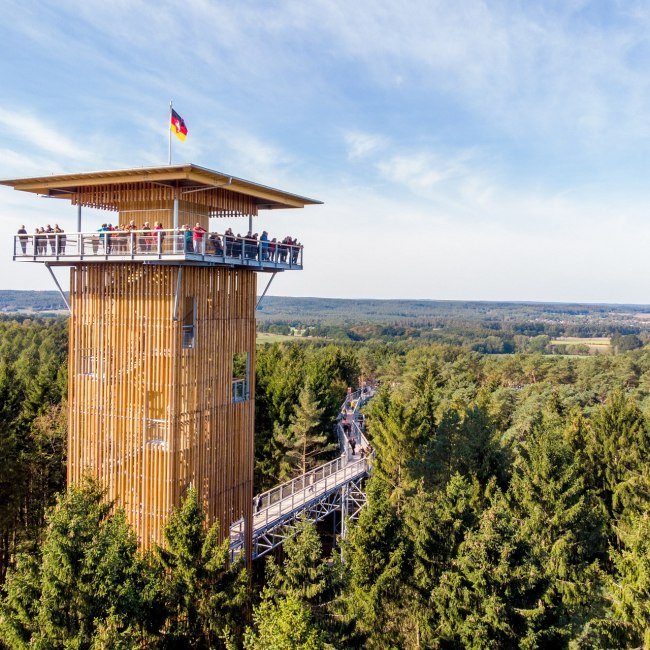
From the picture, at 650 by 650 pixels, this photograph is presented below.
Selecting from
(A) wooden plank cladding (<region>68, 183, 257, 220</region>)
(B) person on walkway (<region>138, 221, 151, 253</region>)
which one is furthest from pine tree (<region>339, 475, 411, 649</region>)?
(A) wooden plank cladding (<region>68, 183, 257, 220</region>)

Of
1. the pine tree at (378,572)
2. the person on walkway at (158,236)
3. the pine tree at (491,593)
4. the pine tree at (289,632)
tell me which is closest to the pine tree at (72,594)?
the pine tree at (289,632)

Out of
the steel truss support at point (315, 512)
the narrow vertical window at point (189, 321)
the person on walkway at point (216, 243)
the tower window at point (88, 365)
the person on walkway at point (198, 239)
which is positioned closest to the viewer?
the person on walkway at point (198, 239)

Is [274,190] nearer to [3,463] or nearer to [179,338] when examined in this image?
[179,338]

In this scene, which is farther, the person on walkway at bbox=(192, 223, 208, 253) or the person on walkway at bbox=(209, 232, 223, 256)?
the person on walkway at bbox=(209, 232, 223, 256)

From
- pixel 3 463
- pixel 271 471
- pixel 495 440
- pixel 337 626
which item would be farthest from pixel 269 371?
pixel 337 626

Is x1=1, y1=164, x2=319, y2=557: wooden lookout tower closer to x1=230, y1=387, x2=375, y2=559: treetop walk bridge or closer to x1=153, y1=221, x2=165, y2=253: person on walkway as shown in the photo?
x1=153, y1=221, x2=165, y2=253: person on walkway

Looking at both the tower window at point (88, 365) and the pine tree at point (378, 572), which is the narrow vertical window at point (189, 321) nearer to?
the tower window at point (88, 365)

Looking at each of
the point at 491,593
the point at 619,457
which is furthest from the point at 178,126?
the point at 619,457
